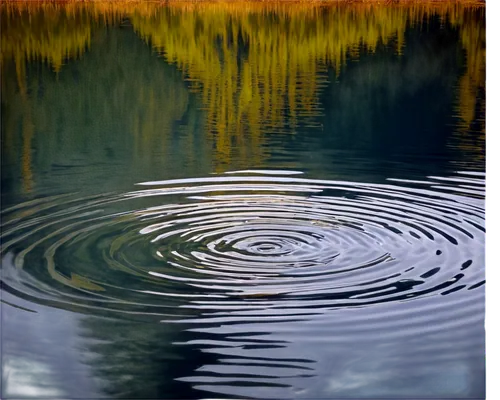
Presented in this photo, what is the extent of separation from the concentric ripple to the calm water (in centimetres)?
2

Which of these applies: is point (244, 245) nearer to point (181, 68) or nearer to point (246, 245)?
point (246, 245)

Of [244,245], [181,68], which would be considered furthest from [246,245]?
[181,68]

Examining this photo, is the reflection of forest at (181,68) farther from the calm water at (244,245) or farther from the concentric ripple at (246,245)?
the concentric ripple at (246,245)

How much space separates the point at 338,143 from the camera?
12.2m

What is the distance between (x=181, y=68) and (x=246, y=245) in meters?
15.0

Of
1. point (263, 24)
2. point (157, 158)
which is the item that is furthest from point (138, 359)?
point (263, 24)

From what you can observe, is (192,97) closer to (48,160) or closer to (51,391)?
(48,160)

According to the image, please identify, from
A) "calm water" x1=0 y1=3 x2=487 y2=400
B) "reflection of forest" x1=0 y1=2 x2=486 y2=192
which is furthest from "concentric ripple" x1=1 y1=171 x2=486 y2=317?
"reflection of forest" x1=0 y1=2 x2=486 y2=192

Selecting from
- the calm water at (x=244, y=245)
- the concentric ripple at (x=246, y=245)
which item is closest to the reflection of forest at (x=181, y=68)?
the calm water at (x=244, y=245)

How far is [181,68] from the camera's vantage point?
21609mm

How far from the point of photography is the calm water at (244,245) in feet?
16.8

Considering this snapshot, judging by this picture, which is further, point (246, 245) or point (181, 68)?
point (181, 68)

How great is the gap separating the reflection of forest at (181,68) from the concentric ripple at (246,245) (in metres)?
1.68

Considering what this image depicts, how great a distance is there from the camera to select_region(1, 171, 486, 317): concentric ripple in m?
6.11
